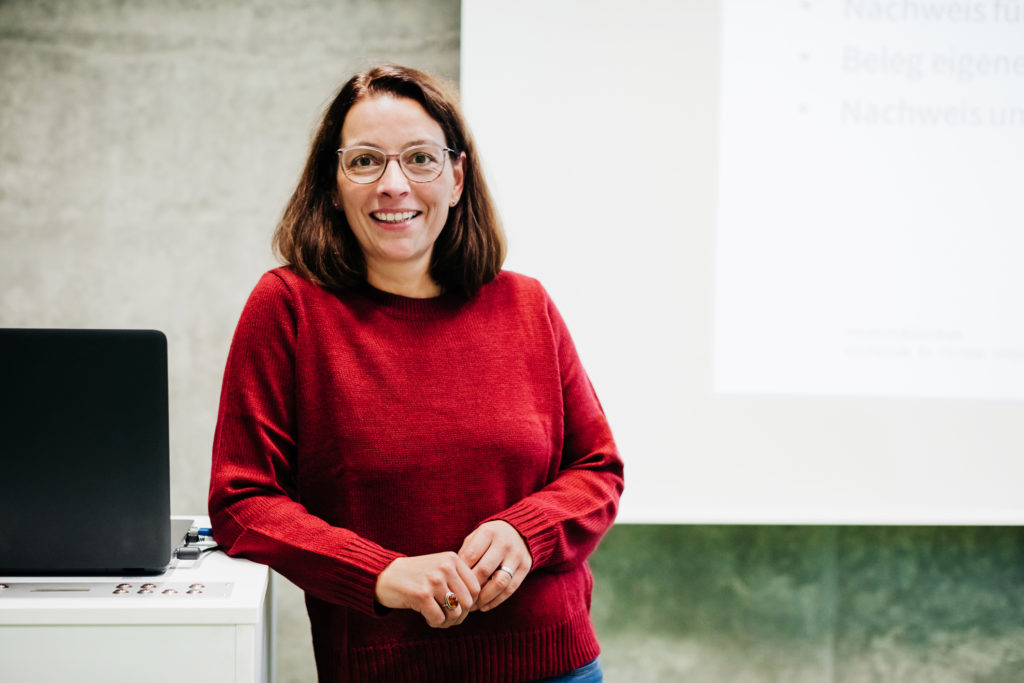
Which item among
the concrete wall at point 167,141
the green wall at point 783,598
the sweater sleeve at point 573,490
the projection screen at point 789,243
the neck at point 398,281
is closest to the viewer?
the sweater sleeve at point 573,490

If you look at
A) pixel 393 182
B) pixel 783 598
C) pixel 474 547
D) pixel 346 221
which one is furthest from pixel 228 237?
pixel 783 598

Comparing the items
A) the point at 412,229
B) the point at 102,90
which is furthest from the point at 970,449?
the point at 102,90

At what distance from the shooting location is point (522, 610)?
45.7 inches

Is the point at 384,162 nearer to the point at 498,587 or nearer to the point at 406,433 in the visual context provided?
the point at 406,433

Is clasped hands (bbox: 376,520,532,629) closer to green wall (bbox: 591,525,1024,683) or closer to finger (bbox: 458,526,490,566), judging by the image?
finger (bbox: 458,526,490,566)

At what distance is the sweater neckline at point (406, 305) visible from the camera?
1220 mm

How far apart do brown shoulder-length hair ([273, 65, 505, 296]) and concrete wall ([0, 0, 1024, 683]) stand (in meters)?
1.08

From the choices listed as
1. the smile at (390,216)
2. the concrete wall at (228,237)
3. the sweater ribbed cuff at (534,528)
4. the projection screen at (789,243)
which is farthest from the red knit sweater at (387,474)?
the concrete wall at (228,237)

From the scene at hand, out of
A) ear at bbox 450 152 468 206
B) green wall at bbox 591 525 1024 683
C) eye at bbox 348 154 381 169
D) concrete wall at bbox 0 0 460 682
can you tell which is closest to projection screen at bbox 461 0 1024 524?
green wall at bbox 591 525 1024 683

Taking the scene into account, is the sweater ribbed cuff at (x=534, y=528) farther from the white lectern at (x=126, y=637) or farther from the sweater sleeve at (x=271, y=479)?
the white lectern at (x=126, y=637)

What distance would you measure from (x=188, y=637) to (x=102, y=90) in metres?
1.76

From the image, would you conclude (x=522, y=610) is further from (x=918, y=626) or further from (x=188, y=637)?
(x=918, y=626)

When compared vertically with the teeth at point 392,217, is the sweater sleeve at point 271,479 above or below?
below

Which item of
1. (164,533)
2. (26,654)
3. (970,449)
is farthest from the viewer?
(970,449)
